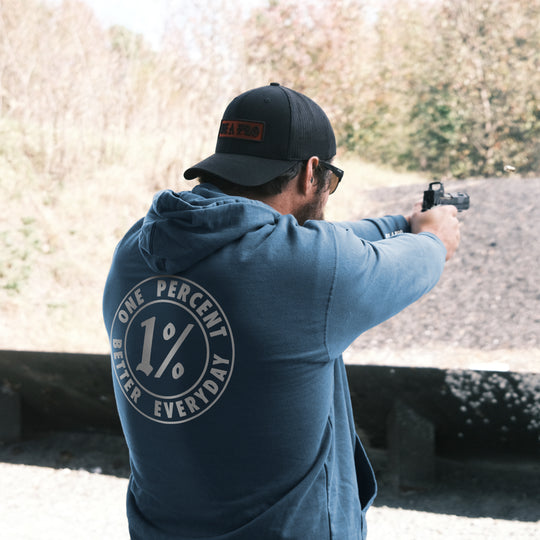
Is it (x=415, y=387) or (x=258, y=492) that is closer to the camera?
(x=258, y=492)

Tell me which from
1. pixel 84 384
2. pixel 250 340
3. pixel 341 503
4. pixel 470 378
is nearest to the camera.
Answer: pixel 250 340

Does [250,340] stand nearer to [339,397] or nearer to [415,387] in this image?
[339,397]

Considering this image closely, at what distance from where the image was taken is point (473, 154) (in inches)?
155

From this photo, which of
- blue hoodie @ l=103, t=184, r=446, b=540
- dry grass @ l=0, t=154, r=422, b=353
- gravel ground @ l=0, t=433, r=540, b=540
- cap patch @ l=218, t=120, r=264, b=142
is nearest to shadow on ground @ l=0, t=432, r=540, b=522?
gravel ground @ l=0, t=433, r=540, b=540

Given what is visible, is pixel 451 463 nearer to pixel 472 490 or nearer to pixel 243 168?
pixel 472 490

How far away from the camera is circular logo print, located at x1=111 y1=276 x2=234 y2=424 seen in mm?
800

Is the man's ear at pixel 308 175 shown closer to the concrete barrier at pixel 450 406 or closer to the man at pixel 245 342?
the man at pixel 245 342

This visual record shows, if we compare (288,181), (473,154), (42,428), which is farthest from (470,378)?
(42,428)

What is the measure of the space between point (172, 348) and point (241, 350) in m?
0.11

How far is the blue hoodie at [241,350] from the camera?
779mm

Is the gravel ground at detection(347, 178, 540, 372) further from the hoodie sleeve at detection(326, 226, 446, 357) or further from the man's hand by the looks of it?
the hoodie sleeve at detection(326, 226, 446, 357)

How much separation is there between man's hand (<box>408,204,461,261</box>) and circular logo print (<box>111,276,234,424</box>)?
441mm

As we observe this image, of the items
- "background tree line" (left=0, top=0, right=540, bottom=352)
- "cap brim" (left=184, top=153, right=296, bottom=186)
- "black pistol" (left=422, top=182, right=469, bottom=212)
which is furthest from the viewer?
"background tree line" (left=0, top=0, right=540, bottom=352)

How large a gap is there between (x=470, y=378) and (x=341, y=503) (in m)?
1.96
